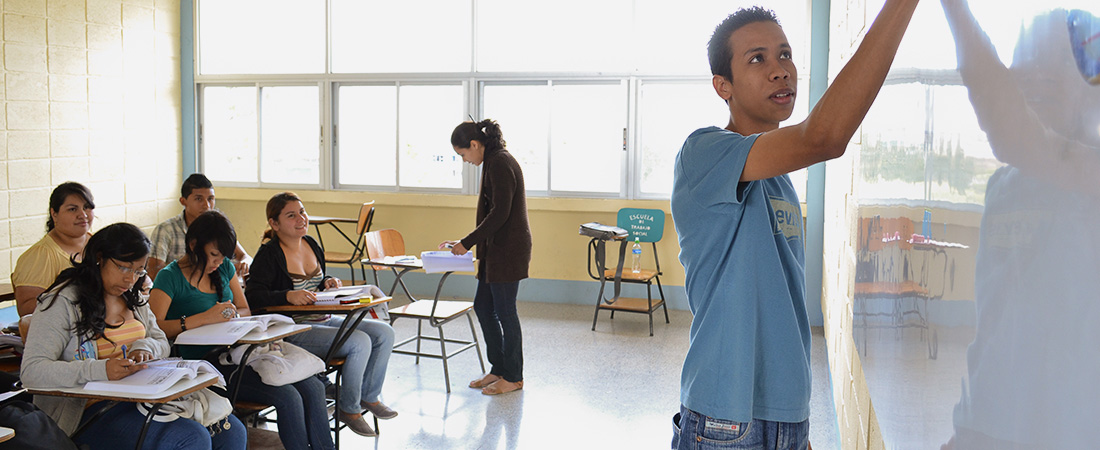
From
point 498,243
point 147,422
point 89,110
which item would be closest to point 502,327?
point 498,243

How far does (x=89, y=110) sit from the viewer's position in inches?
276

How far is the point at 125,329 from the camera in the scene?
2852 millimetres

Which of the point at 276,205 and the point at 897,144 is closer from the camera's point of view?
the point at 897,144

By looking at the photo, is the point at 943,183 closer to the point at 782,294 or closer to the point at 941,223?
the point at 941,223

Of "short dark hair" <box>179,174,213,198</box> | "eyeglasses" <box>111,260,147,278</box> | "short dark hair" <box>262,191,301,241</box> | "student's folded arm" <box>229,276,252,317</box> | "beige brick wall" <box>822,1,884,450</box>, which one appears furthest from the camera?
"short dark hair" <box>179,174,213,198</box>

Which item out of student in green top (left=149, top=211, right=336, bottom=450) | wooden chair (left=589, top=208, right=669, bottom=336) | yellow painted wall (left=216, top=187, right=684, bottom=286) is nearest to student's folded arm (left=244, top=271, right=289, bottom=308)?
student in green top (left=149, top=211, right=336, bottom=450)

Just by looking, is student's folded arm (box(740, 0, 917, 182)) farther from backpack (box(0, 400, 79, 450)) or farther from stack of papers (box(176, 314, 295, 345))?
stack of papers (box(176, 314, 295, 345))

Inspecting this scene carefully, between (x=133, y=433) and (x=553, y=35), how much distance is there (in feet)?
17.7

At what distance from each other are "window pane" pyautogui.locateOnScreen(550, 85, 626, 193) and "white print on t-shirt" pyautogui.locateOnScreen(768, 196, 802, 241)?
5859mm

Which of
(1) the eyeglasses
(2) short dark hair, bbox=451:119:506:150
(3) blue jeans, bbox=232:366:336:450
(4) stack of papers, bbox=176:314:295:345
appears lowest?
(3) blue jeans, bbox=232:366:336:450

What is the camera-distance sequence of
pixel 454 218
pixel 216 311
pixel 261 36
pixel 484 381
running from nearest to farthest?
pixel 216 311 → pixel 484 381 → pixel 454 218 → pixel 261 36

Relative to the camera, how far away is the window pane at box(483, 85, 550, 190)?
292 inches

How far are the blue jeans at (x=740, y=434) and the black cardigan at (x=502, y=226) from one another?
324 centimetres

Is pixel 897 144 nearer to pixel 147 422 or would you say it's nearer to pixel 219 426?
pixel 147 422
